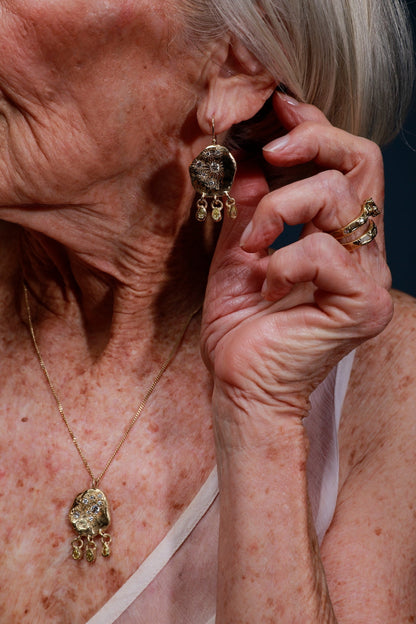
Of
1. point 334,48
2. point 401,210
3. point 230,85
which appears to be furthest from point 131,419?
point 401,210

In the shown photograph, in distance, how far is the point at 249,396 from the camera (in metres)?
1.15

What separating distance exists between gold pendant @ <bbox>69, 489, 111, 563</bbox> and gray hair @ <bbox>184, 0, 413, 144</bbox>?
68 cm

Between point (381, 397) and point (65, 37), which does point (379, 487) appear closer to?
point (381, 397)

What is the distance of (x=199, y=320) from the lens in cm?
147

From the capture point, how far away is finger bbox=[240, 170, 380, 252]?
3.53 feet

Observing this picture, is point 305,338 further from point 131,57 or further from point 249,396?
point 131,57

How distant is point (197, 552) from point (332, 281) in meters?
0.53

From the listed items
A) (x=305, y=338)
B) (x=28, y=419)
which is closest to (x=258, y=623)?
(x=305, y=338)

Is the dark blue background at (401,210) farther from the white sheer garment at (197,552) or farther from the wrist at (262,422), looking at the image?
the wrist at (262,422)

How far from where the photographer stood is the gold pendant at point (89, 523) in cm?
129

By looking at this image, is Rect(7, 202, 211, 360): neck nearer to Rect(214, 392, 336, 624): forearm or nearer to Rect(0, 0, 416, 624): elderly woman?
Rect(0, 0, 416, 624): elderly woman

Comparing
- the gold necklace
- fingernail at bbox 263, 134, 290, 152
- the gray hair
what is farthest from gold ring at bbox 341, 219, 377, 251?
the gold necklace

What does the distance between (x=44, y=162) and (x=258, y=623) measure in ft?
2.40

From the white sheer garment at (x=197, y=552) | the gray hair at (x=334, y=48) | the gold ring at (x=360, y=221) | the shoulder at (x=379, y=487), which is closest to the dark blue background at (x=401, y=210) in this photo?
the gray hair at (x=334, y=48)
